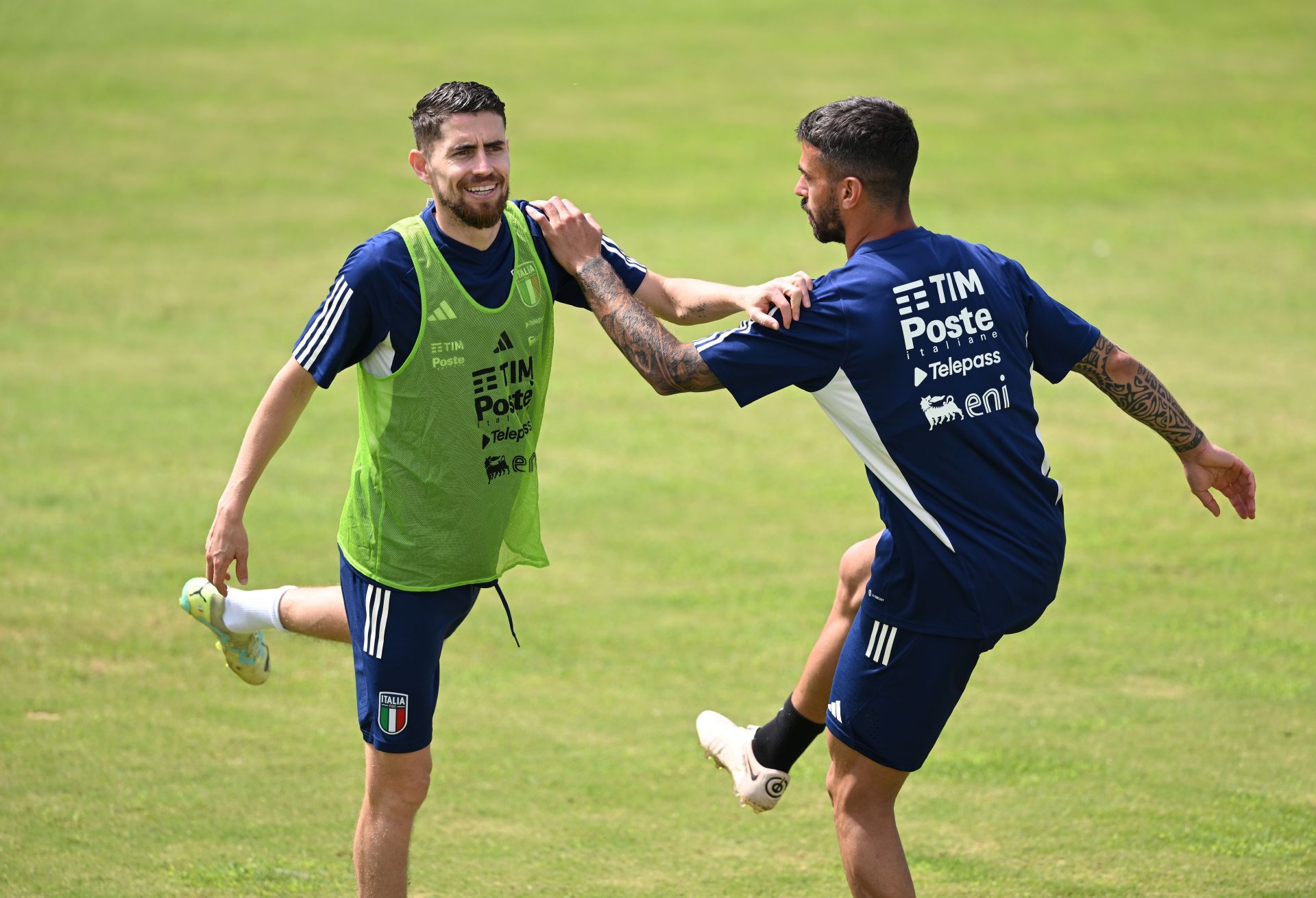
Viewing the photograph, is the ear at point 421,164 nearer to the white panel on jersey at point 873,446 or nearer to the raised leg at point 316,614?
the white panel on jersey at point 873,446

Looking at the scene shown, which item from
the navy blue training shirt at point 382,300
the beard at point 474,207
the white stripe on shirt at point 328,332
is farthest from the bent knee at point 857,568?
the white stripe on shirt at point 328,332

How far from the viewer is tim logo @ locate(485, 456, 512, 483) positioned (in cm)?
502

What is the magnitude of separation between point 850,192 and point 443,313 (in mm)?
1350

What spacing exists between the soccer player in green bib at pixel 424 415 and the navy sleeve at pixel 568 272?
11 millimetres

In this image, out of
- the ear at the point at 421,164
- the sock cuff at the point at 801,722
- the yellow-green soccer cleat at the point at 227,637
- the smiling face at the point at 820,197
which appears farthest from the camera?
the yellow-green soccer cleat at the point at 227,637

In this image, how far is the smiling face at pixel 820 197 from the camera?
4.57 m

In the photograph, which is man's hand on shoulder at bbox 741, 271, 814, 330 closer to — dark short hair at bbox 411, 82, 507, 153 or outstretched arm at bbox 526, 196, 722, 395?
outstretched arm at bbox 526, 196, 722, 395

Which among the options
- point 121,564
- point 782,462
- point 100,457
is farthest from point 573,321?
point 121,564

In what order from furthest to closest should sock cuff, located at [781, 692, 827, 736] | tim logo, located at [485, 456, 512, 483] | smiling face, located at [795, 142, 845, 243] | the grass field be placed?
the grass field
sock cuff, located at [781, 692, 827, 736]
tim logo, located at [485, 456, 512, 483]
smiling face, located at [795, 142, 845, 243]

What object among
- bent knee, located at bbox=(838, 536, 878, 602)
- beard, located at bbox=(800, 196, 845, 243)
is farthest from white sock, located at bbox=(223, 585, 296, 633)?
beard, located at bbox=(800, 196, 845, 243)

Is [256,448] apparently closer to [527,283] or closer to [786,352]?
[527,283]

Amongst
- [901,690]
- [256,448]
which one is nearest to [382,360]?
[256,448]

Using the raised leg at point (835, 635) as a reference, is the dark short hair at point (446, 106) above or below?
above

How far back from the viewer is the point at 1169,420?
5.06 m
